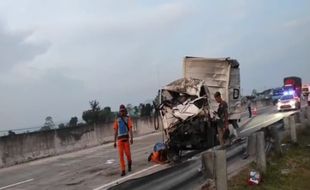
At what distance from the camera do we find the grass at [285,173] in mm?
11227

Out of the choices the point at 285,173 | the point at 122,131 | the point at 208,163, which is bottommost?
the point at 285,173

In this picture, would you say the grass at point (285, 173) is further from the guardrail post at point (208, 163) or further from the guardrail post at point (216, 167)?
the guardrail post at point (208, 163)

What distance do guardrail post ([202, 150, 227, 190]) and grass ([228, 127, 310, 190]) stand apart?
2825mm

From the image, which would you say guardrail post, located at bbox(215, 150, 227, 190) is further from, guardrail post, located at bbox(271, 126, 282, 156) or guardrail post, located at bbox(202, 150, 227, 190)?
guardrail post, located at bbox(271, 126, 282, 156)

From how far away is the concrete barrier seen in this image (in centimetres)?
2216

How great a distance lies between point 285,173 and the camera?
1286 cm

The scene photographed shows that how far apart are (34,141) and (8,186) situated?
28.0 feet

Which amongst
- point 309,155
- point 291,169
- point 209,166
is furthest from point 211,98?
point 209,166

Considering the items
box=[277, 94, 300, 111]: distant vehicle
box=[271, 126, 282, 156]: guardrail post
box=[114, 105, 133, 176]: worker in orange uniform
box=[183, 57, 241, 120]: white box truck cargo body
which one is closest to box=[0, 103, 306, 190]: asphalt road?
box=[114, 105, 133, 176]: worker in orange uniform

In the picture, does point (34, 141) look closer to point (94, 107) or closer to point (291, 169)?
point (291, 169)

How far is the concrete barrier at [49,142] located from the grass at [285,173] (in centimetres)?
1122

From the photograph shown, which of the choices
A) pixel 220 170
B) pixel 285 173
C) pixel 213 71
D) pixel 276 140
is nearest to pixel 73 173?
pixel 276 140

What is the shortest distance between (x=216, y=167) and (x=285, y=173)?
5482mm

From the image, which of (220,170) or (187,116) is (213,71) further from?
(220,170)
